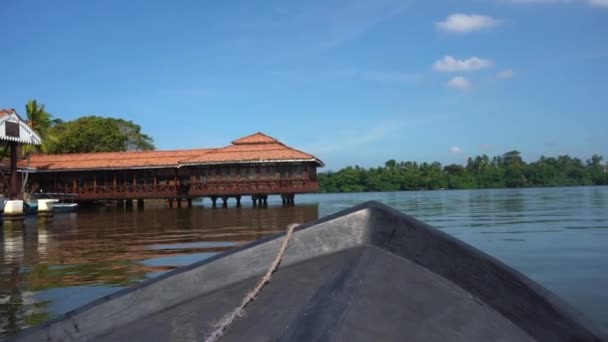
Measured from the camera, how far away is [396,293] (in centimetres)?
155

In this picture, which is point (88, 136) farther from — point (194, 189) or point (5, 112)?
point (5, 112)

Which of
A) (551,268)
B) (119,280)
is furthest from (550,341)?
(119,280)

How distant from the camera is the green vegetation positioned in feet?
232

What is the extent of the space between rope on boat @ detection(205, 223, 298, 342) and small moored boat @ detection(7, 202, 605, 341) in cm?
2

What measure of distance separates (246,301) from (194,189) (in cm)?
2527

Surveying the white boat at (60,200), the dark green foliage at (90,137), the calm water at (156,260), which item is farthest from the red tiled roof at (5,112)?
the dark green foliage at (90,137)

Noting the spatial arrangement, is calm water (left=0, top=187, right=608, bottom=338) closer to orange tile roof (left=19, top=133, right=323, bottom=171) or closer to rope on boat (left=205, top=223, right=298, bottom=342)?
rope on boat (left=205, top=223, right=298, bottom=342)

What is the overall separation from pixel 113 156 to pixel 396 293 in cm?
2851

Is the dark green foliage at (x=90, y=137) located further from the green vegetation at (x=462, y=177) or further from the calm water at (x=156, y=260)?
the green vegetation at (x=462, y=177)

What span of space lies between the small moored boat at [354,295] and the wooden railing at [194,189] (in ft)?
75.5

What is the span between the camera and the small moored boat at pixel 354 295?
1.44 meters

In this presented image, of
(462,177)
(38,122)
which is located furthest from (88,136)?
(462,177)

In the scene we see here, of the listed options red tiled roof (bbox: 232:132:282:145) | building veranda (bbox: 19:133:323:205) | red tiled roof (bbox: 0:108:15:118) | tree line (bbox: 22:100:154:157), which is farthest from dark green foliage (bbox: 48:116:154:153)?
red tiled roof (bbox: 0:108:15:118)

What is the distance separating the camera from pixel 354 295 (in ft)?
4.75
